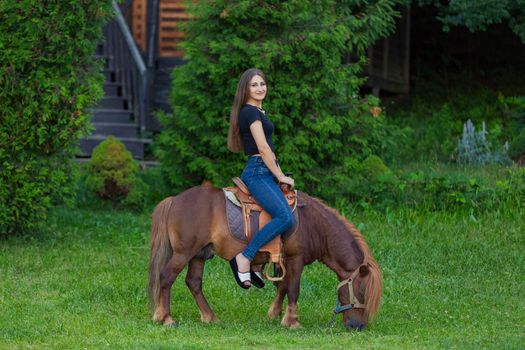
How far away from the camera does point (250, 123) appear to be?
877cm

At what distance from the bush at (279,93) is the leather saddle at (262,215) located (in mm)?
5046

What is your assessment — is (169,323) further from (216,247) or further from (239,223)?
(239,223)

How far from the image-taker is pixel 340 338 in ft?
27.3

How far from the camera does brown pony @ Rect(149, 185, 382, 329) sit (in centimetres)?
875

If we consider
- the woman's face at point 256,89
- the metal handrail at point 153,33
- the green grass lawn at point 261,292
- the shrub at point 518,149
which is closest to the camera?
the green grass lawn at point 261,292

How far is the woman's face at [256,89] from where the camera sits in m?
8.87

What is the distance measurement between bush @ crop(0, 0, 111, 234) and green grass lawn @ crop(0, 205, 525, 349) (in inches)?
26.1

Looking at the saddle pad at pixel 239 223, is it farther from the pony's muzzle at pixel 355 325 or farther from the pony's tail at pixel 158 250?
the pony's muzzle at pixel 355 325

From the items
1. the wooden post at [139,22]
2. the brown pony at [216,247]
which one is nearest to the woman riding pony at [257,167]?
the brown pony at [216,247]

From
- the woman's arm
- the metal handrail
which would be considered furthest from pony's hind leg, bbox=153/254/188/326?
the metal handrail

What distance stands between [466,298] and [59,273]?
4.05 meters

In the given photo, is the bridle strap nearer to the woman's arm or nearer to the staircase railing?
the woman's arm

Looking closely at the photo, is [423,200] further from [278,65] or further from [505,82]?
[505,82]

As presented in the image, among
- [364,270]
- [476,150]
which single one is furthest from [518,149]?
[364,270]
